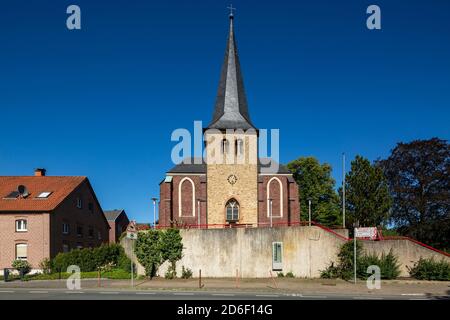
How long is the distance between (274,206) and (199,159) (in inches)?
392

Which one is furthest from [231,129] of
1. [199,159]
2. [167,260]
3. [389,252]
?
[389,252]

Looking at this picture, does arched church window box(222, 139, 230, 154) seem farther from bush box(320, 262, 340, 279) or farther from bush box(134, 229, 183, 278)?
bush box(320, 262, 340, 279)

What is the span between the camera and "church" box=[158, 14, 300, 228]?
45281mm

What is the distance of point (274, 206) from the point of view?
47000mm

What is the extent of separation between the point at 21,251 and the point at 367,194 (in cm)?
2600

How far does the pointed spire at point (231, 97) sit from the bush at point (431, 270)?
2479cm

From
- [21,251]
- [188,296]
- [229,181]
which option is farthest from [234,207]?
[188,296]

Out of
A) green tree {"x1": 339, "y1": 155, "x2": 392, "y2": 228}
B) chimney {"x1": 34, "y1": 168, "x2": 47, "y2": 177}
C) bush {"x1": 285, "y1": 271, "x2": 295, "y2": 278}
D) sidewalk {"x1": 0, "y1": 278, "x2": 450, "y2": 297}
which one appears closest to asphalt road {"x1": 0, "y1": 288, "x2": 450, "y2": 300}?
sidewalk {"x1": 0, "y1": 278, "x2": 450, "y2": 297}

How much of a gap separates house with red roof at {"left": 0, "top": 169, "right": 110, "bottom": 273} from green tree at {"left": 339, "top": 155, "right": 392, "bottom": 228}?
23.1m

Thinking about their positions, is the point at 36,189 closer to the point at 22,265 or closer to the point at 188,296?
the point at 22,265

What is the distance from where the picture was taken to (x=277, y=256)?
27.3m

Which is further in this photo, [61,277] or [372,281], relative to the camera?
[61,277]
